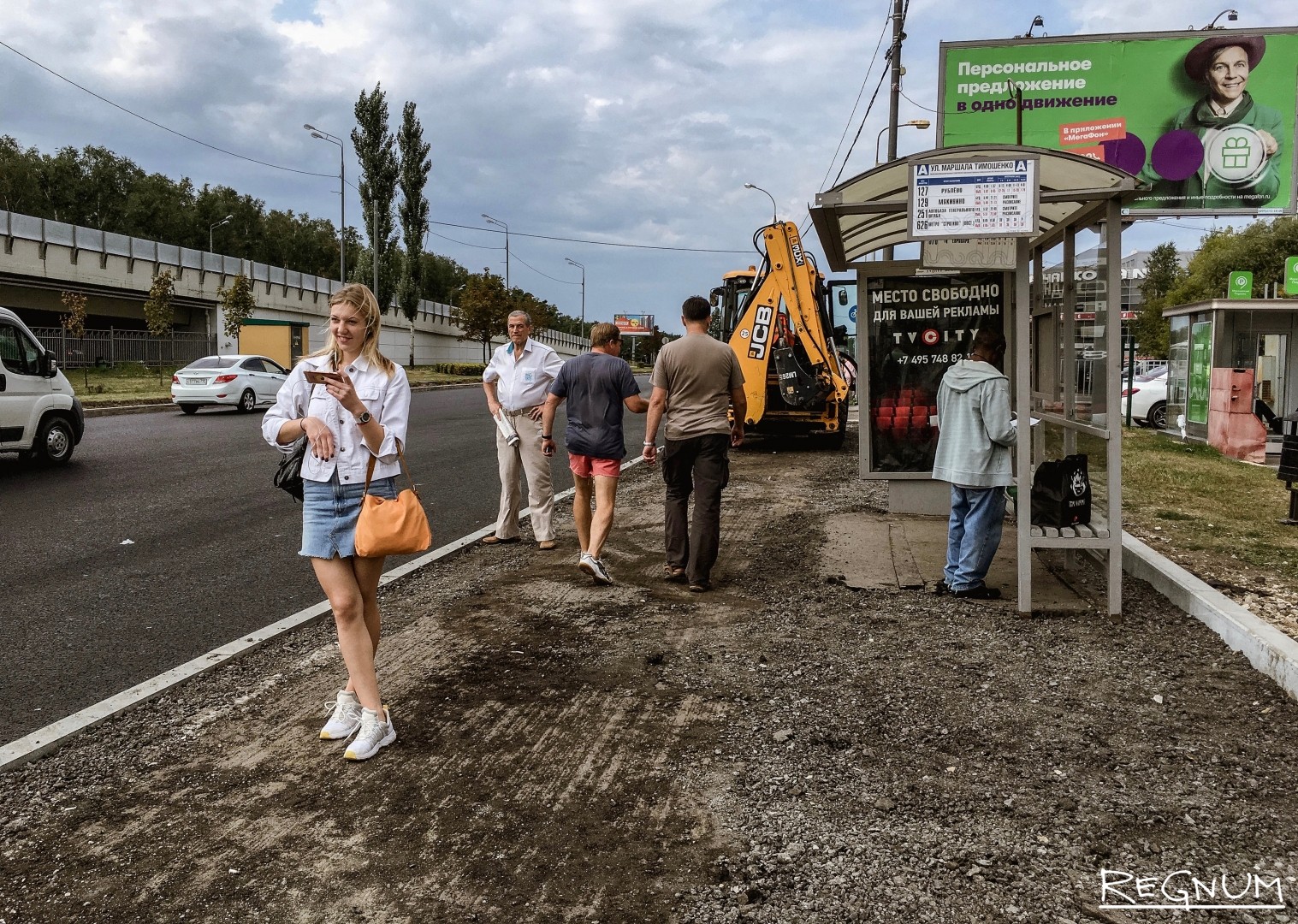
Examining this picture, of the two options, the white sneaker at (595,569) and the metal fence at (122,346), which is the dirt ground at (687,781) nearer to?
the white sneaker at (595,569)

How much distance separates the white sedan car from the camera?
23.8 m

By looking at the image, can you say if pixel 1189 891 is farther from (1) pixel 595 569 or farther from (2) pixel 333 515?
(1) pixel 595 569

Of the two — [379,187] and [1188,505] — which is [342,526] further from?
[379,187]

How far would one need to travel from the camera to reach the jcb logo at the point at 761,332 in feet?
50.7

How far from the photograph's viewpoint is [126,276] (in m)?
44.2

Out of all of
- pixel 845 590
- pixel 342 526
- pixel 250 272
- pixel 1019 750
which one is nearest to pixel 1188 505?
pixel 845 590

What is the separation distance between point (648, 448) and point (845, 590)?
1688 millimetres

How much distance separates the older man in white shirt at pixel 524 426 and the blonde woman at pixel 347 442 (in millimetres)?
4290

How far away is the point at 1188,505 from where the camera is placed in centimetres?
1041

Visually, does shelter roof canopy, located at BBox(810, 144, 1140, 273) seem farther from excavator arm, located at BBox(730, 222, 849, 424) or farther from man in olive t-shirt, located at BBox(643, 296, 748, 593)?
excavator arm, located at BBox(730, 222, 849, 424)

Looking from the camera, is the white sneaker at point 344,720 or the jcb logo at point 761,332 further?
the jcb logo at point 761,332

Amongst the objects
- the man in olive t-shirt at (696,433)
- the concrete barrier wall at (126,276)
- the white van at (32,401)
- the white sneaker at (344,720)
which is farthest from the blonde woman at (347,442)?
the concrete barrier wall at (126,276)

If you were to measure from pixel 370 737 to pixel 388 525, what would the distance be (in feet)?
2.75

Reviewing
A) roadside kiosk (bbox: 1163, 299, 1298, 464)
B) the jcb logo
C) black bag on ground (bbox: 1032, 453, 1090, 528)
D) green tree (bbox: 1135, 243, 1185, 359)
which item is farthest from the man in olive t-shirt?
green tree (bbox: 1135, 243, 1185, 359)
